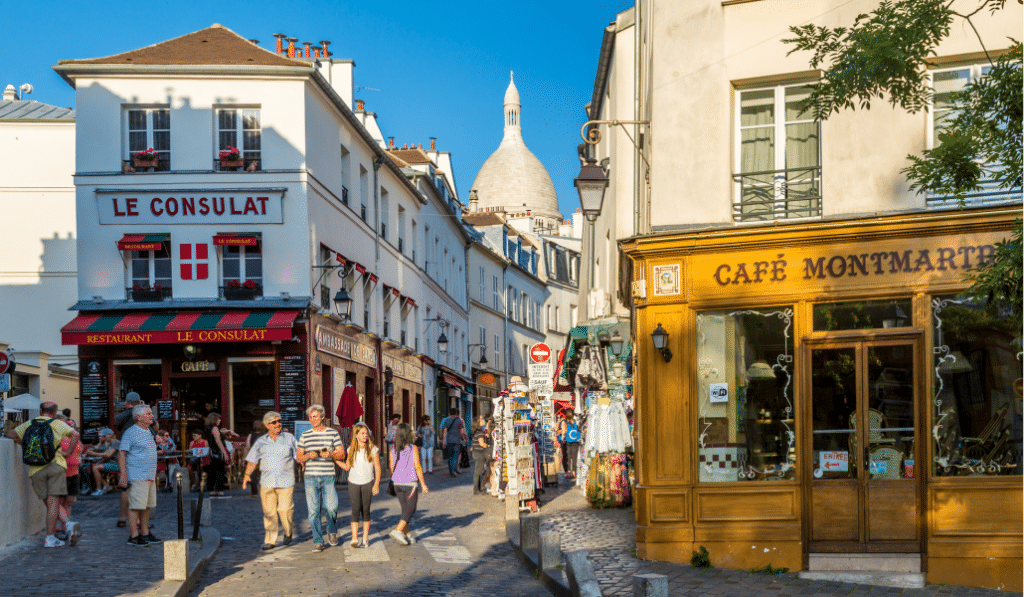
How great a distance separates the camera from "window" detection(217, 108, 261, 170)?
27031mm

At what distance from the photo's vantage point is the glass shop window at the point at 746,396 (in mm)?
12391

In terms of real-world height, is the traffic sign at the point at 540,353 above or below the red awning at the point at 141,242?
below

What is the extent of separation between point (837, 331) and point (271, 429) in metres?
6.69

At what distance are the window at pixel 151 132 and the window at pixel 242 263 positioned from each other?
240 centimetres

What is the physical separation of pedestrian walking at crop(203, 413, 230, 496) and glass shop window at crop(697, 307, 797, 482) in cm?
1150

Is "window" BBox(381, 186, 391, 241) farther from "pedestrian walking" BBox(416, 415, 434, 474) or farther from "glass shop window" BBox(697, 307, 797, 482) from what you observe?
"glass shop window" BBox(697, 307, 797, 482)

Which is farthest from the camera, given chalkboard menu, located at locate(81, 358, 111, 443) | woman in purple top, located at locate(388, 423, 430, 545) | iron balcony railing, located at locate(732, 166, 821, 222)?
chalkboard menu, located at locate(81, 358, 111, 443)

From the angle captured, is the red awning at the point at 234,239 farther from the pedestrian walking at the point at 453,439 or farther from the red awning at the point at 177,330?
the pedestrian walking at the point at 453,439

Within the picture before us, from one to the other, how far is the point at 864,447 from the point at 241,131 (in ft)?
61.4

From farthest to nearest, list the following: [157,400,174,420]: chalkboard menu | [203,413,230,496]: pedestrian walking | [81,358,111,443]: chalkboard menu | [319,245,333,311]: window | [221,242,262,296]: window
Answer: [319,245,333,311]: window, [221,242,262,296]: window, [81,358,111,443]: chalkboard menu, [157,400,174,420]: chalkboard menu, [203,413,230,496]: pedestrian walking

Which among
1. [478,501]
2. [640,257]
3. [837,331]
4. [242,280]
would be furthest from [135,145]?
[837,331]

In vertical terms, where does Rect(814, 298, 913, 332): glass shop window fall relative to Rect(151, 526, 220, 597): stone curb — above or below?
above

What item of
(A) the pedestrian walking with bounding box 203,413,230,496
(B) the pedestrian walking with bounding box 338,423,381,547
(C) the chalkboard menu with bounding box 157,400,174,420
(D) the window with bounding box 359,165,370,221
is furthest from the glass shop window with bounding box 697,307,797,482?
(D) the window with bounding box 359,165,370,221

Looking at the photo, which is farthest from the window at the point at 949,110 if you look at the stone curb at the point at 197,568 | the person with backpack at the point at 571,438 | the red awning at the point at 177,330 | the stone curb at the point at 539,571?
the red awning at the point at 177,330
